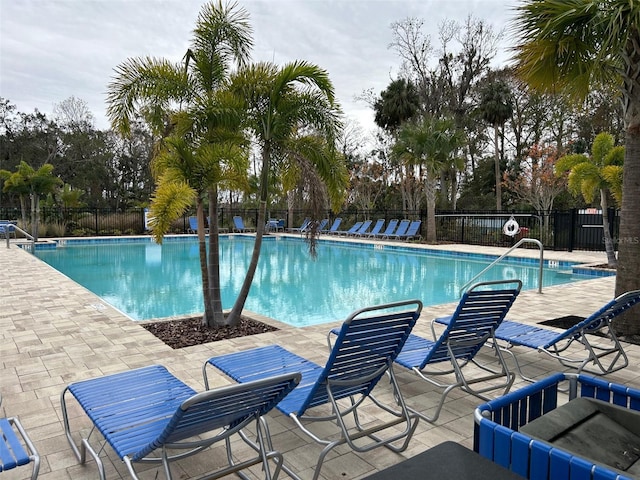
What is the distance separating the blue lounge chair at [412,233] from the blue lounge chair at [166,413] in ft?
54.8

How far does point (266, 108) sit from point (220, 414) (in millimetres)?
4209

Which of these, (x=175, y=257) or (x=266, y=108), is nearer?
(x=266, y=108)

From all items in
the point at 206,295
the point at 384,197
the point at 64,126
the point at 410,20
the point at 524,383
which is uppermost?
the point at 410,20

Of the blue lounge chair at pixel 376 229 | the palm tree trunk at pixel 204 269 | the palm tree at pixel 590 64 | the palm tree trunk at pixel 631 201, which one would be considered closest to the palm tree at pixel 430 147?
the blue lounge chair at pixel 376 229

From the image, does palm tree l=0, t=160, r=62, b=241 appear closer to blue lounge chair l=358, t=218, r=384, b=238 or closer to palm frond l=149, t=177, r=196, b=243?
blue lounge chair l=358, t=218, r=384, b=238

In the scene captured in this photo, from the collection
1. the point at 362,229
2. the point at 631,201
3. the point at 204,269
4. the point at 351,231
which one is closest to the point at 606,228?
the point at 631,201

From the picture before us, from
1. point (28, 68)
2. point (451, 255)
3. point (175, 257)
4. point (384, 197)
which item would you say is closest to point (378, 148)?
point (384, 197)

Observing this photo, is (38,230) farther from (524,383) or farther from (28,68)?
(524,383)

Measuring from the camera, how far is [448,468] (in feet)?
4.76

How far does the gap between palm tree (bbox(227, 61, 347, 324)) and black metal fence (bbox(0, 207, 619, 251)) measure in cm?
1056

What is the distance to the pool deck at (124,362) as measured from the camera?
2.66 metres

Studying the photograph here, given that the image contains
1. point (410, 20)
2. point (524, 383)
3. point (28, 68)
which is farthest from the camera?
point (410, 20)

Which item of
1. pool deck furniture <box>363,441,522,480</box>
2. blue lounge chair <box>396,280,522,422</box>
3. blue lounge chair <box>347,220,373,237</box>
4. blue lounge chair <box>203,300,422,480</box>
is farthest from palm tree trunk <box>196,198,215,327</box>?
blue lounge chair <box>347,220,373,237</box>

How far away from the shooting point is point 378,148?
2794 cm
